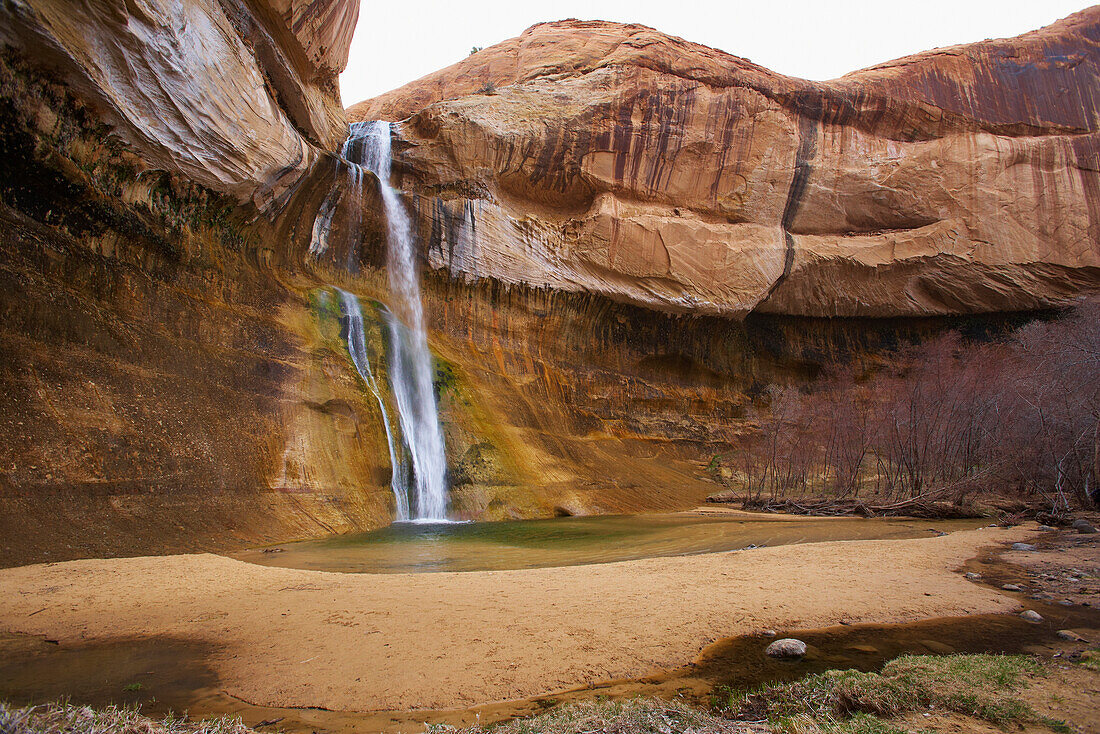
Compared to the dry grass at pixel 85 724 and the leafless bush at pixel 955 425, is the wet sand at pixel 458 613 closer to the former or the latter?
the dry grass at pixel 85 724

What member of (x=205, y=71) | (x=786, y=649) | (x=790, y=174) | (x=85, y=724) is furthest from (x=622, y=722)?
(x=790, y=174)

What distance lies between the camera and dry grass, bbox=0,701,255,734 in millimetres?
1670

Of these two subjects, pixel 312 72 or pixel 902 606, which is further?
pixel 312 72

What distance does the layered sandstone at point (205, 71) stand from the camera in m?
9.00

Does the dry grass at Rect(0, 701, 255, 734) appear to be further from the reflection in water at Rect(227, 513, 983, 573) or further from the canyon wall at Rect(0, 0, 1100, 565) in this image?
the canyon wall at Rect(0, 0, 1100, 565)

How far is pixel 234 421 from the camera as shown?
429 inches

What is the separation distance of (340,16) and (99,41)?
25.2 ft

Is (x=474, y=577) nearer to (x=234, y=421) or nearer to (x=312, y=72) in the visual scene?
(x=234, y=421)

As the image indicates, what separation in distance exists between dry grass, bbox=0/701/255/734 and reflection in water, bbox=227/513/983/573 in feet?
14.1

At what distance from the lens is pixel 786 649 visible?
11.2ft

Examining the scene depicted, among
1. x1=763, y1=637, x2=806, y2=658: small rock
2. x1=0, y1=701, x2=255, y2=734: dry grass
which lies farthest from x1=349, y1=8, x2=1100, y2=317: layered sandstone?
x1=0, y1=701, x2=255, y2=734: dry grass

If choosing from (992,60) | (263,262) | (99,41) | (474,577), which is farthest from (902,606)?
(992,60)

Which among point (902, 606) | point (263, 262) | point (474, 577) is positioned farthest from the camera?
point (263, 262)

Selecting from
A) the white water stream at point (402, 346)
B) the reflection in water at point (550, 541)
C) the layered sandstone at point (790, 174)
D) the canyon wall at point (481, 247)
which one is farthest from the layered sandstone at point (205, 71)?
the reflection in water at point (550, 541)
